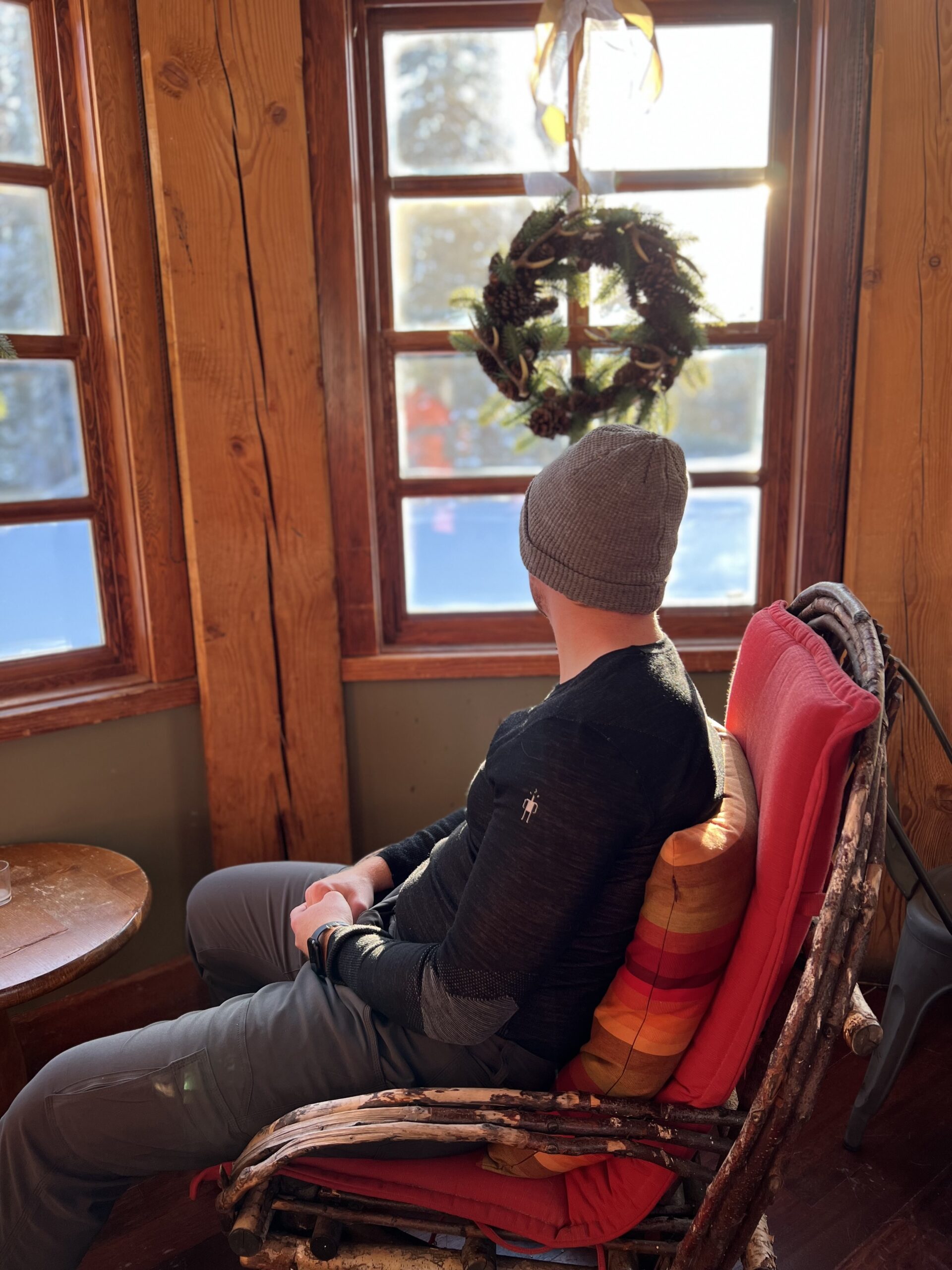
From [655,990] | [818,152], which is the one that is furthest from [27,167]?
[655,990]

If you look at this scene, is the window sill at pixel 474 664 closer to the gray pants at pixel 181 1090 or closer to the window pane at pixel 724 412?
the window pane at pixel 724 412

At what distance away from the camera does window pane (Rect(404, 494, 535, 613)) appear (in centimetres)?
233

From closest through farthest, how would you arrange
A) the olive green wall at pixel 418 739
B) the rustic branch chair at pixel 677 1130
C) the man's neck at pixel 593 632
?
the rustic branch chair at pixel 677 1130 → the man's neck at pixel 593 632 → the olive green wall at pixel 418 739

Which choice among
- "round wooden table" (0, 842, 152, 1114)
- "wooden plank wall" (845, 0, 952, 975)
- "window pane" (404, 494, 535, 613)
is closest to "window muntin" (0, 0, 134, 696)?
"round wooden table" (0, 842, 152, 1114)

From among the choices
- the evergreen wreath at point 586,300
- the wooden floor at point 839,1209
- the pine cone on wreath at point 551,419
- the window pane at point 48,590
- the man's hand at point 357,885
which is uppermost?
the evergreen wreath at point 586,300

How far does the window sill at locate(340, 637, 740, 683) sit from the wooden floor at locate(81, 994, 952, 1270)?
0.99 meters

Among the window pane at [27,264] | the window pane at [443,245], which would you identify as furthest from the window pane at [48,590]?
the window pane at [443,245]

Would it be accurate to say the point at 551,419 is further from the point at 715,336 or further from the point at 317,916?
the point at 317,916

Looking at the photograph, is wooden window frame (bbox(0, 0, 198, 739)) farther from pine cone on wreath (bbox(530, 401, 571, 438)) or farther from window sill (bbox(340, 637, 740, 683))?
pine cone on wreath (bbox(530, 401, 571, 438))

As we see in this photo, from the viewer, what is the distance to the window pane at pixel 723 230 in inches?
85.8

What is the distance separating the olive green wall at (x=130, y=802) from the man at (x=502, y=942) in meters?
0.91

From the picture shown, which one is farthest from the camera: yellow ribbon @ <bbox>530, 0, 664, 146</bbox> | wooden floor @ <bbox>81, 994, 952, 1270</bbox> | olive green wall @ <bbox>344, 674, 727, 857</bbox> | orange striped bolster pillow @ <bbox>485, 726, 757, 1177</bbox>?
olive green wall @ <bbox>344, 674, 727, 857</bbox>

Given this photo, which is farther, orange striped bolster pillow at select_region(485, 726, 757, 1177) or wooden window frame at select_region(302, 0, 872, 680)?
wooden window frame at select_region(302, 0, 872, 680)

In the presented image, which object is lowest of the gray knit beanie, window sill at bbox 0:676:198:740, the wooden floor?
the wooden floor
